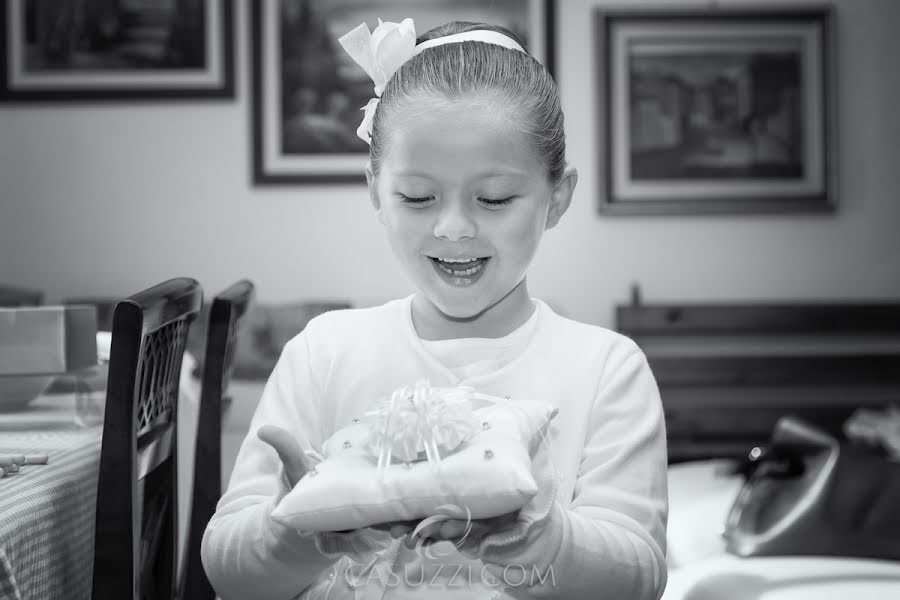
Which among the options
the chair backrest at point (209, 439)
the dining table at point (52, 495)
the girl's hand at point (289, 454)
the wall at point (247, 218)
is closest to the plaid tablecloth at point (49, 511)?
the dining table at point (52, 495)

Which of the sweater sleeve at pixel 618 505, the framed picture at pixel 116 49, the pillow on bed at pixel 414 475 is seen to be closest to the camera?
the pillow on bed at pixel 414 475

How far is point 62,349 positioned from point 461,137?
61 cm

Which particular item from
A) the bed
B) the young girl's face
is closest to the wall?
the bed

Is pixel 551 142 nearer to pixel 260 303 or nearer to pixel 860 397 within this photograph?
pixel 260 303

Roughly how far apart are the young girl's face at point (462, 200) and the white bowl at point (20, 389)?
1.99ft

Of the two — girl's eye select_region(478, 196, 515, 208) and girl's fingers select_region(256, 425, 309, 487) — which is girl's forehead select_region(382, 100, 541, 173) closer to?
girl's eye select_region(478, 196, 515, 208)

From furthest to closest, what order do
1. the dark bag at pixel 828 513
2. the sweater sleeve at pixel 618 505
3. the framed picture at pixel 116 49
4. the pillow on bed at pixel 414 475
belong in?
1. the framed picture at pixel 116 49
2. the dark bag at pixel 828 513
3. the sweater sleeve at pixel 618 505
4. the pillow on bed at pixel 414 475

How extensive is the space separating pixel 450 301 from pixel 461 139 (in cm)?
16

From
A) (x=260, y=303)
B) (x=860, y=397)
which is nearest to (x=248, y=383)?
(x=260, y=303)

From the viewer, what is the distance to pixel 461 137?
2.75 ft

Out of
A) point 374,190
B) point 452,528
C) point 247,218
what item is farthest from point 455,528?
point 247,218

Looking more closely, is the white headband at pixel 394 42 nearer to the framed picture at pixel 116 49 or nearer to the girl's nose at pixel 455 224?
the girl's nose at pixel 455 224

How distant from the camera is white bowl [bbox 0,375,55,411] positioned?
48.0 inches

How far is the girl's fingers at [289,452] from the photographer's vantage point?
0.72 metres
